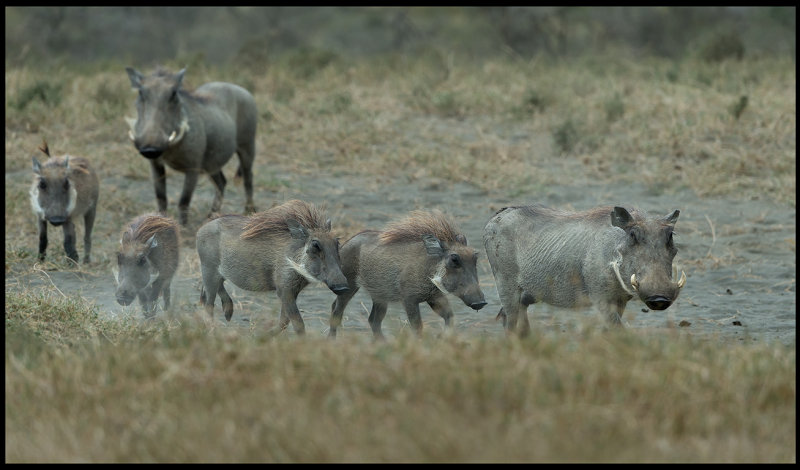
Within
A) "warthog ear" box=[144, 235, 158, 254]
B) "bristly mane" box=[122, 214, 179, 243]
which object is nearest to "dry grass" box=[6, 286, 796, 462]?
"warthog ear" box=[144, 235, 158, 254]

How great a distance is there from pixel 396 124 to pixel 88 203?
4.36 metres

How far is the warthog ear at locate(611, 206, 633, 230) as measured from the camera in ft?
18.1

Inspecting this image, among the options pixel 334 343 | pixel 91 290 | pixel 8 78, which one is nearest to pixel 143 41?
pixel 8 78

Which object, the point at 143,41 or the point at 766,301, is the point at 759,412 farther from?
the point at 143,41

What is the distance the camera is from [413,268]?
21.5 ft

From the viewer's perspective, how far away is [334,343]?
175 inches

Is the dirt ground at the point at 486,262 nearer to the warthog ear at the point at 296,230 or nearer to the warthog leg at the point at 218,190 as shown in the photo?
the warthog leg at the point at 218,190

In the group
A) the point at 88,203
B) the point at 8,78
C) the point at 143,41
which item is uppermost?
the point at 143,41

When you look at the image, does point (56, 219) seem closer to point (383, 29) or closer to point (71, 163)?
point (71, 163)

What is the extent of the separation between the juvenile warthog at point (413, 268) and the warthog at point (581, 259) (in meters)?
0.19

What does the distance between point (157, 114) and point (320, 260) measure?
3.75 metres

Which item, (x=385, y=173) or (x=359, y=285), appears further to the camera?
(x=385, y=173)

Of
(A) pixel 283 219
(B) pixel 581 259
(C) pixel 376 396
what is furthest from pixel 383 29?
(C) pixel 376 396

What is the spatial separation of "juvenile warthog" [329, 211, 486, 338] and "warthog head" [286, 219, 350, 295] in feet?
0.62
